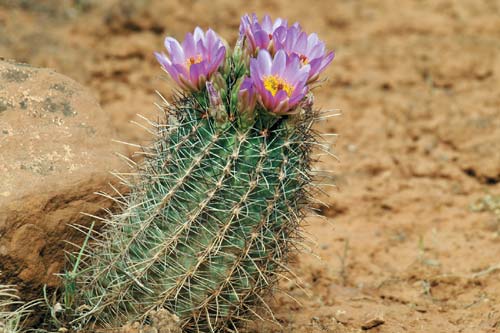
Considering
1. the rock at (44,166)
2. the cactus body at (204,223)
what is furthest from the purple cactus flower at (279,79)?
the rock at (44,166)

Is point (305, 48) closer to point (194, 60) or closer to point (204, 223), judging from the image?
point (194, 60)

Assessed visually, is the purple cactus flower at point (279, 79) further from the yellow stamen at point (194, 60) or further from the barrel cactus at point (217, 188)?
the yellow stamen at point (194, 60)

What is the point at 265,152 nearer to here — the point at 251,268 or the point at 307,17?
the point at 251,268

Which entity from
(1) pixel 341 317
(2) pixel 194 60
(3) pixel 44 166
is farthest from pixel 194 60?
(1) pixel 341 317

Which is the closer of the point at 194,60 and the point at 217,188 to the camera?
the point at 217,188

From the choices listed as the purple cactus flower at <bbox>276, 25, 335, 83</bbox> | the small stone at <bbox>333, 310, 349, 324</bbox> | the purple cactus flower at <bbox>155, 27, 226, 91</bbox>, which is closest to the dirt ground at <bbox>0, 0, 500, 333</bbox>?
the small stone at <bbox>333, 310, 349, 324</bbox>

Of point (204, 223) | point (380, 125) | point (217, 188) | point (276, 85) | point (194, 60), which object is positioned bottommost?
point (380, 125)
